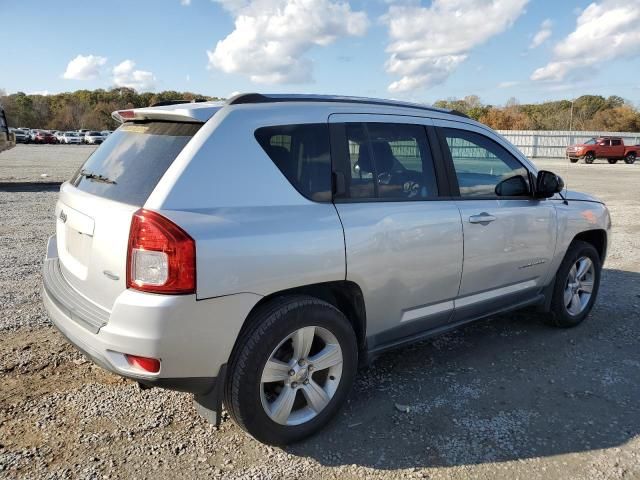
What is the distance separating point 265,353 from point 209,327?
348 millimetres

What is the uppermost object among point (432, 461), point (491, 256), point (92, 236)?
point (92, 236)

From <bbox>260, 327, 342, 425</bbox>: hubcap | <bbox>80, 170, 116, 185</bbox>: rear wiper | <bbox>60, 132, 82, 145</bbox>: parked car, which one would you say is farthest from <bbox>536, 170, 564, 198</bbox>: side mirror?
<bbox>60, 132, 82, 145</bbox>: parked car

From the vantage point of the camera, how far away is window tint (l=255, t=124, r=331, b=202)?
281 cm

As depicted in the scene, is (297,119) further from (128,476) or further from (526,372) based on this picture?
(526,372)

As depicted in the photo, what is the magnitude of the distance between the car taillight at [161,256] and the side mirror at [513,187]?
8.37ft

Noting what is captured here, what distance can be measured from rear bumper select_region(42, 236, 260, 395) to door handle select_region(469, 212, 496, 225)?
1.77 m

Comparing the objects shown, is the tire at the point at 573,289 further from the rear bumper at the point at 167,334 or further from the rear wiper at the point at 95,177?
the rear wiper at the point at 95,177

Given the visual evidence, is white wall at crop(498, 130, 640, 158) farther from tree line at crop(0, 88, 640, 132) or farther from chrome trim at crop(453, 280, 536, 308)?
chrome trim at crop(453, 280, 536, 308)

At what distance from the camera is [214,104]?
2934 mm

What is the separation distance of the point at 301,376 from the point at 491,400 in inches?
54.8

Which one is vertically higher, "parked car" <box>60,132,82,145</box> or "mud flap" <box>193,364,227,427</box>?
"parked car" <box>60,132,82,145</box>

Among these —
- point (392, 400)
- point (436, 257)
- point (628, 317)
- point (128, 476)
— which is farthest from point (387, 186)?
point (628, 317)

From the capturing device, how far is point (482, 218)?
→ 12.1 feet

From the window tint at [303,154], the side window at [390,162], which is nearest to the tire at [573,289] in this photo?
the side window at [390,162]
